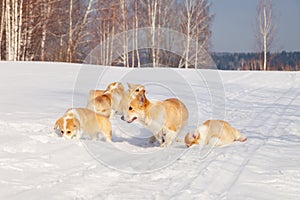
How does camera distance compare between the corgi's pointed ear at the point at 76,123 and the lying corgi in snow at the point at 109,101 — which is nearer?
the corgi's pointed ear at the point at 76,123

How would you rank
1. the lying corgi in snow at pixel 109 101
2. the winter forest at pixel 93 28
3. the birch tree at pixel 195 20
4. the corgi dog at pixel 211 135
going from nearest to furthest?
the corgi dog at pixel 211 135
the lying corgi in snow at pixel 109 101
the winter forest at pixel 93 28
the birch tree at pixel 195 20

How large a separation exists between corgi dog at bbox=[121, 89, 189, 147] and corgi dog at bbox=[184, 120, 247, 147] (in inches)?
9.3

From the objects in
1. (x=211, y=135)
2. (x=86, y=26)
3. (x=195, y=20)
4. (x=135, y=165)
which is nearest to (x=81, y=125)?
(x=135, y=165)

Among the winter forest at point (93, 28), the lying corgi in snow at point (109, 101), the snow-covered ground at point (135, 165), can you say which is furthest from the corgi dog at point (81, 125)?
the winter forest at point (93, 28)

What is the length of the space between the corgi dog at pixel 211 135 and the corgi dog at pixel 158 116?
A: 0.77 ft

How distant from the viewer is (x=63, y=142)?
405 cm

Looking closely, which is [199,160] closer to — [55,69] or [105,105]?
[105,105]

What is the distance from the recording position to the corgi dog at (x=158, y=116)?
437cm

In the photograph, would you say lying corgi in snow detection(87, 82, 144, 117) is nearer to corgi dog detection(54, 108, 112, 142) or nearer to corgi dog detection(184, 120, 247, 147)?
corgi dog detection(54, 108, 112, 142)

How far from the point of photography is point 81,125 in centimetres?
440

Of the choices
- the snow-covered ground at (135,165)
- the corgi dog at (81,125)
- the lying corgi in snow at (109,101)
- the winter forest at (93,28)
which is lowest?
the snow-covered ground at (135,165)

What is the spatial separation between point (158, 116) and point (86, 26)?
22353mm

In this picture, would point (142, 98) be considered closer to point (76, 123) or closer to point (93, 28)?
point (76, 123)

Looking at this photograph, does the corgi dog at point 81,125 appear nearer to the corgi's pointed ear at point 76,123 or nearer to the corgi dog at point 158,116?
the corgi's pointed ear at point 76,123
